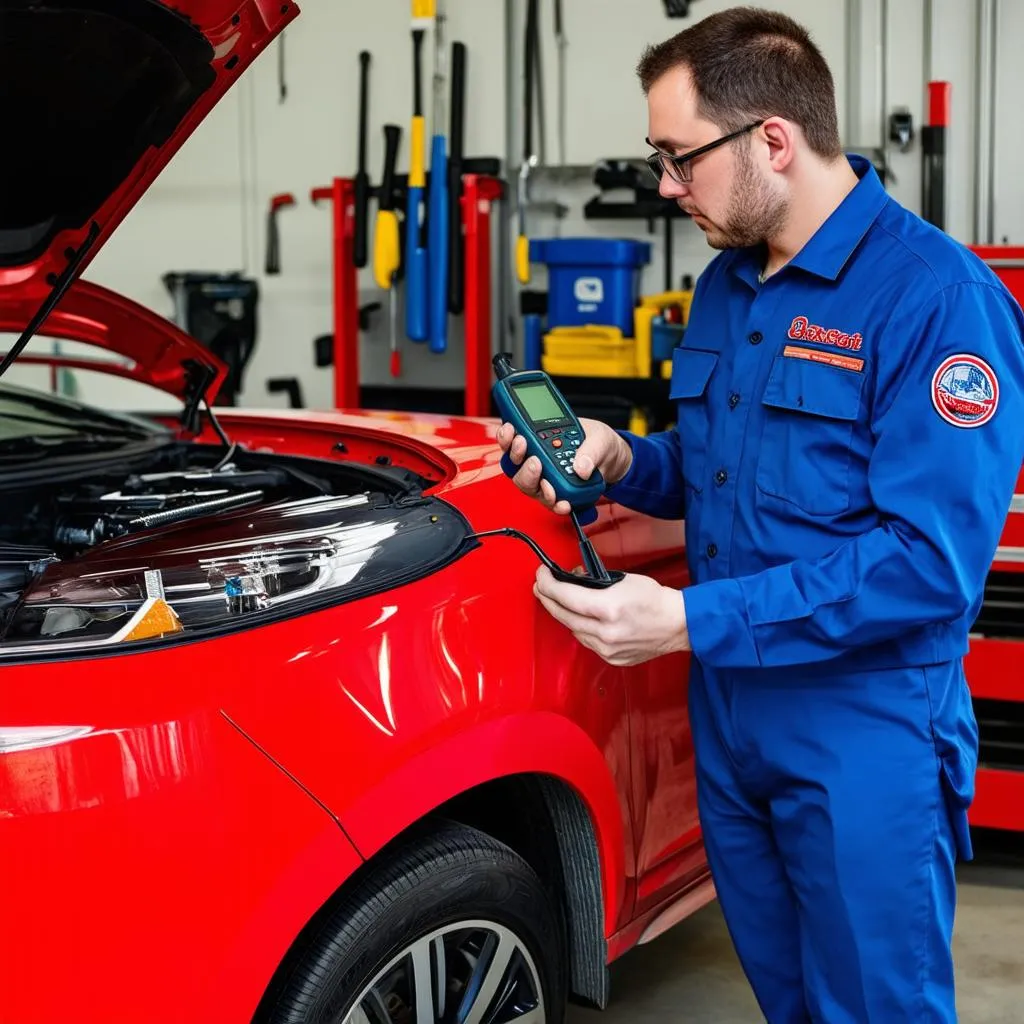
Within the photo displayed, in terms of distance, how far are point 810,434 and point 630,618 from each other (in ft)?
1.05

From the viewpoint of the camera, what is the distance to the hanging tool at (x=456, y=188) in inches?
192

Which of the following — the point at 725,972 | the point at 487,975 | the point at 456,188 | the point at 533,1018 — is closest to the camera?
the point at 487,975

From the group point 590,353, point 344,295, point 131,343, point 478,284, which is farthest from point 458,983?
point 344,295

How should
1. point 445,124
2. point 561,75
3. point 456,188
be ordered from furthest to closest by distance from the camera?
point 445,124, point 561,75, point 456,188

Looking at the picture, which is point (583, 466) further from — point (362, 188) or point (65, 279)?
point (362, 188)

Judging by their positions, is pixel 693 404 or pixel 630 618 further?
pixel 693 404

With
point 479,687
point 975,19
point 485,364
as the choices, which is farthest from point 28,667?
point 975,19

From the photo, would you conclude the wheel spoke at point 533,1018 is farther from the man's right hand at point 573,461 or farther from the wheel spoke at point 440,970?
the man's right hand at point 573,461

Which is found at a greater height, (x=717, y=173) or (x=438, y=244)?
(x=438, y=244)

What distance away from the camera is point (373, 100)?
551 cm

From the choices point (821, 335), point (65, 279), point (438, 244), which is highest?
point (438, 244)

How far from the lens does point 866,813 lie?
1.58 meters

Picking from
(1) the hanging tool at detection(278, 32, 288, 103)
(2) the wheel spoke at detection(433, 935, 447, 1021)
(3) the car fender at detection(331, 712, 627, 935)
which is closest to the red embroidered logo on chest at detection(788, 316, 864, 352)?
(3) the car fender at detection(331, 712, 627, 935)

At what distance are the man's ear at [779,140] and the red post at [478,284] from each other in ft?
10.5
